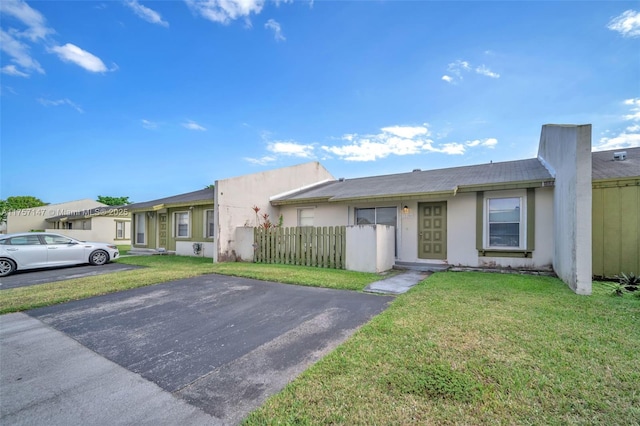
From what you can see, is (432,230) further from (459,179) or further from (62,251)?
(62,251)

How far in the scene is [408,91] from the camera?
37.9ft

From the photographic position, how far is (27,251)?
29.6 feet

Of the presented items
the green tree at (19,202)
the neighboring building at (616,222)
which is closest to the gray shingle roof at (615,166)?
the neighboring building at (616,222)

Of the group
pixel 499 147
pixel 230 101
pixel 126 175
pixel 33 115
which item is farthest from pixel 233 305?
pixel 126 175

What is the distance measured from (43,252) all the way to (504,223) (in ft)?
51.3

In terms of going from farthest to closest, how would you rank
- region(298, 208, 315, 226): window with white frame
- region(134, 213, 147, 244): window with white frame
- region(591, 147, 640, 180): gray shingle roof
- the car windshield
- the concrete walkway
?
region(134, 213, 147, 244): window with white frame → region(298, 208, 315, 226): window with white frame → the car windshield → region(591, 147, 640, 180): gray shingle roof → the concrete walkway

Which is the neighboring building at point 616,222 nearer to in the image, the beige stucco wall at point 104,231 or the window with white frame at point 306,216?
the window with white frame at point 306,216

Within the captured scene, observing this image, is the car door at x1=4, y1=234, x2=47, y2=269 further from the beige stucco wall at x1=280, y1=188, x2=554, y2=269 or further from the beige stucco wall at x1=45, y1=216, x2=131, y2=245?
the beige stucco wall at x1=45, y1=216, x2=131, y2=245

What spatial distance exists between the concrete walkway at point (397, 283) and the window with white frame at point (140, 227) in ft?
51.0

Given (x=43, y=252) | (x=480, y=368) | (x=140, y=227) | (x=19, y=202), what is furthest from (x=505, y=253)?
(x=19, y=202)

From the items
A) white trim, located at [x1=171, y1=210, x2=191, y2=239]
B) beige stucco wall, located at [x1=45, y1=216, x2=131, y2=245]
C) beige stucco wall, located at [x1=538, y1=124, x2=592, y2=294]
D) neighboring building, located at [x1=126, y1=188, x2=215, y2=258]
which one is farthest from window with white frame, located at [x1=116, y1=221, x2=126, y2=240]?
beige stucco wall, located at [x1=538, y1=124, x2=592, y2=294]

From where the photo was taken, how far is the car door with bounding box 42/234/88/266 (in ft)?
31.4

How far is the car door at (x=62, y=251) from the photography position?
957cm

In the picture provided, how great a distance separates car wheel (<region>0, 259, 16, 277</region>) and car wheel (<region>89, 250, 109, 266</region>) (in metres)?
2.02
